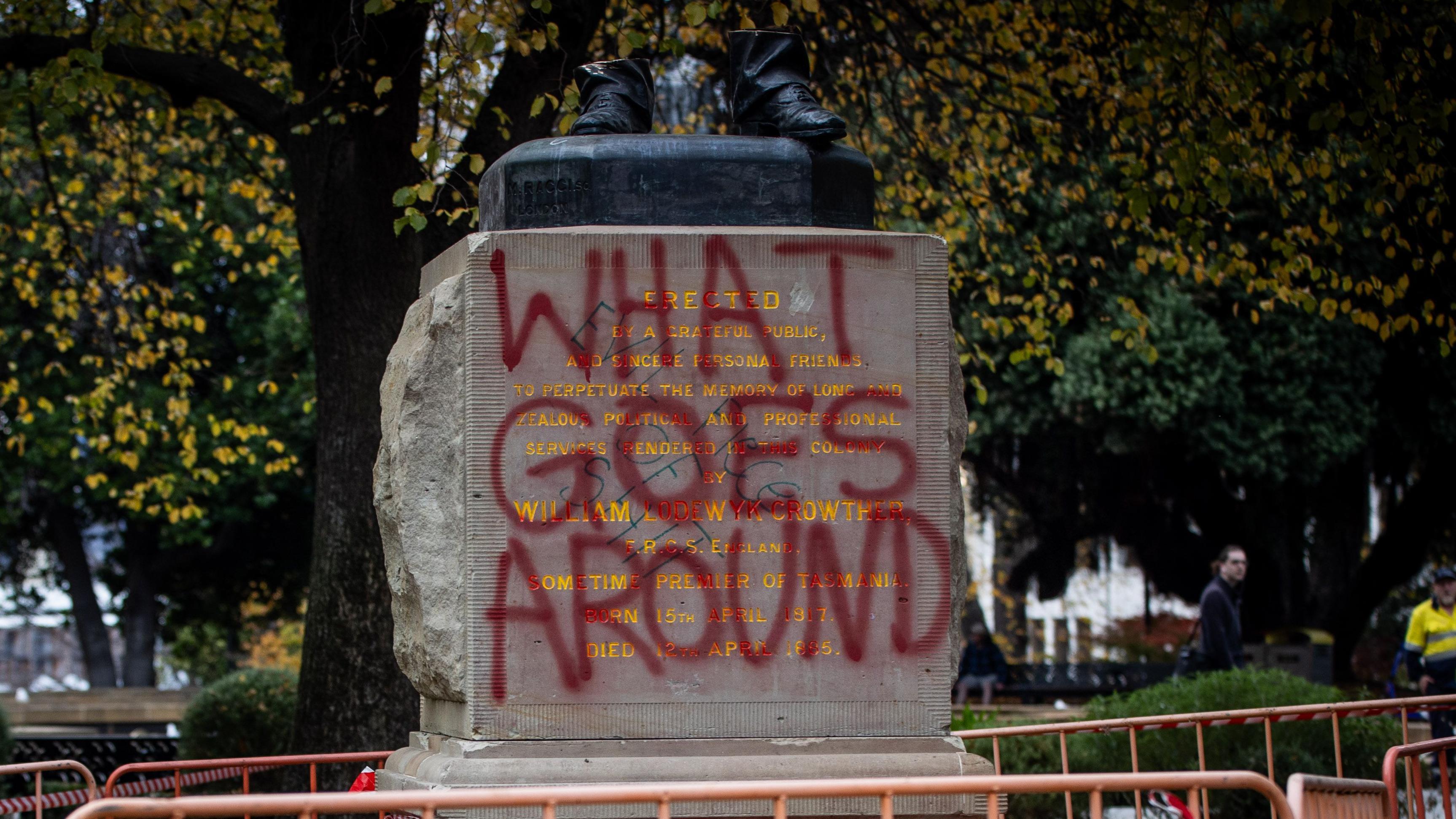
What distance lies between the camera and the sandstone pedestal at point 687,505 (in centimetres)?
480

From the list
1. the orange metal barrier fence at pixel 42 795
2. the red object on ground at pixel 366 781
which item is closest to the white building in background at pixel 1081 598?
the orange metal barrier fence at pixel 42 795

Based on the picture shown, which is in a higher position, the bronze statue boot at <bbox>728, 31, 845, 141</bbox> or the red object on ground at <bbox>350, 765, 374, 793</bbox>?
the bronze statue boot at <bbox>728, 31, 845, 141</bbox>

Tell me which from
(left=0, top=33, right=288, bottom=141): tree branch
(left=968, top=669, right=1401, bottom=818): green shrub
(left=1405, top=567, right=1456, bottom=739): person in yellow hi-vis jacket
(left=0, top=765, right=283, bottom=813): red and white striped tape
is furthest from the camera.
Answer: (left=1405, top=567, right=1456, bottom=739): person in yellow hi-vis jacket

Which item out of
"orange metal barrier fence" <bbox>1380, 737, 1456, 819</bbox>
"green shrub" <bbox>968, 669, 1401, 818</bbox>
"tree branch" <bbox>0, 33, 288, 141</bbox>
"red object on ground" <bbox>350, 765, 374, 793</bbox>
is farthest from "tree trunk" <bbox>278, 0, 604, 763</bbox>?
"orange metal barrier fence" <bbox>1380, 737, 1456, 819</bbox>

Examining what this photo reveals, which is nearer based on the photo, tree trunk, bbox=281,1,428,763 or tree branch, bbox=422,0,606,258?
tree trunk, bbox=281,1,428,763

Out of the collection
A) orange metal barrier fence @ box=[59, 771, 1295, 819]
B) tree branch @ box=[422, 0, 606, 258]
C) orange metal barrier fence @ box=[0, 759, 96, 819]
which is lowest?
orange metal barrier fence @ box=[0, 759, 96, 819]

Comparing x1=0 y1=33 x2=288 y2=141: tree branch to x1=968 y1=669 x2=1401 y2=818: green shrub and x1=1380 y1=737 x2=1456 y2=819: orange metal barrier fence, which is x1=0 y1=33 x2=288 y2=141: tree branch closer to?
x1=968 y1=669 x2=1401 y2=818: green shrub

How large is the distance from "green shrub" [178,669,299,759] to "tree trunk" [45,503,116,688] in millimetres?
16374

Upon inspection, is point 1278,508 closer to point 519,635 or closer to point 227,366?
point 227,366

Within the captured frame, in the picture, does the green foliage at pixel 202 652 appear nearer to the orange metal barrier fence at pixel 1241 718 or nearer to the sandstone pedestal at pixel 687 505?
the orange metal barrier fence at pixel 1241 718

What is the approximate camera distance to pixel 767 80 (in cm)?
549

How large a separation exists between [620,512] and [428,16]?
5.46 metres

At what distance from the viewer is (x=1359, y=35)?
8.24 meters

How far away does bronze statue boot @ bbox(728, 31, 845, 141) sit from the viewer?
5.39 meters
